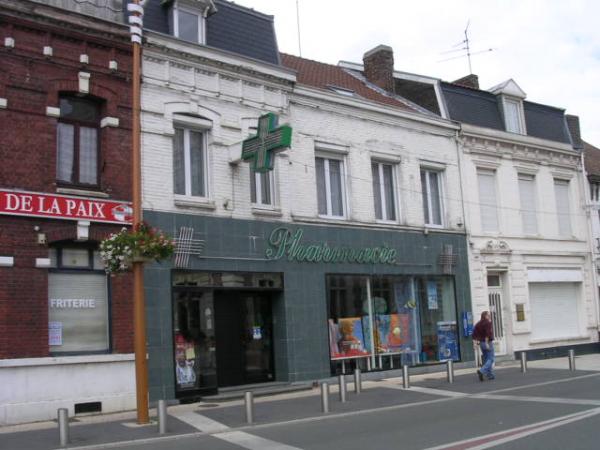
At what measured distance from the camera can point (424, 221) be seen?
1964 cm

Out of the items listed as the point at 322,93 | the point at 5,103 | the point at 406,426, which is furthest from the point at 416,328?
the point at 5,103

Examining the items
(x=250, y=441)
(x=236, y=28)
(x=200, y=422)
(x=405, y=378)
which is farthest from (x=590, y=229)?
(x=250, y=441)

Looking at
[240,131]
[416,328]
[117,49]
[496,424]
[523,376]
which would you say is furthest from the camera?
[416,328]

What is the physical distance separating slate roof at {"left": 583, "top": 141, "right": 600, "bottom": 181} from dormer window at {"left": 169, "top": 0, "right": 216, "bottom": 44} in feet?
53.8

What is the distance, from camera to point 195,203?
14523mm

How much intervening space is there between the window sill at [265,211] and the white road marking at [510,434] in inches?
311

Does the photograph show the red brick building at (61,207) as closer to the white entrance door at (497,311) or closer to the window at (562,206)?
the white entrance door at (497,311)

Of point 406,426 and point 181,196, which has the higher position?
point 181,196

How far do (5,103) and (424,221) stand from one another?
1197 centimetres

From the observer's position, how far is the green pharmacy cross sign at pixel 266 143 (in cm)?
1416

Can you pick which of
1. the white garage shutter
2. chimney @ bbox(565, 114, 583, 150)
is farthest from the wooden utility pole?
chimney @ bbox(565, 114, 583, 150)

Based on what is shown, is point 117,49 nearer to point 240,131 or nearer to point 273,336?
point 240,131

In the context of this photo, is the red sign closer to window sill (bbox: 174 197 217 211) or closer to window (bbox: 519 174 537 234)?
window sill (bbox: 174 197 217 211)

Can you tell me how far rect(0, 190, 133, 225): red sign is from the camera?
11945mm
